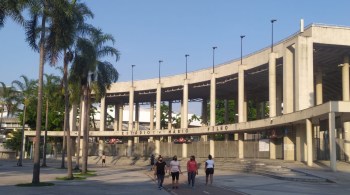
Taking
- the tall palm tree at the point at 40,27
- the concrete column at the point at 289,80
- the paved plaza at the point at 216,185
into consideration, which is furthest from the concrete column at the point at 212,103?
the tall palm tree at the point at 40,27

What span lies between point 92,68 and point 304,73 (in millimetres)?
19115

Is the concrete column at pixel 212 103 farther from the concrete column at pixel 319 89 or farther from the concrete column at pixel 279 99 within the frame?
the concrete column at pixel 319 89

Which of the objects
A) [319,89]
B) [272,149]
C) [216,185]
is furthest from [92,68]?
[319,89]

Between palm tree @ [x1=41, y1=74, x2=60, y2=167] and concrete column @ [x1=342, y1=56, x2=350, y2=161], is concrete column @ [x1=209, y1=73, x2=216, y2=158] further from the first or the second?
palm tree @ [x1=41, y1=74, x2=60, y2=167]

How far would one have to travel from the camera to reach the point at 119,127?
80938 millimetres

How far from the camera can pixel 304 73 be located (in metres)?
41.1

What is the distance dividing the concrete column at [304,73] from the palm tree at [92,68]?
15.9m

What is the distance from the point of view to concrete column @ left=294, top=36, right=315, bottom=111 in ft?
134

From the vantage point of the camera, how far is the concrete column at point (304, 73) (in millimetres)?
40938

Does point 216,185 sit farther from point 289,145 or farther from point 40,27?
point 289,145

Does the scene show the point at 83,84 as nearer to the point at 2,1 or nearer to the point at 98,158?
the point at 2,1

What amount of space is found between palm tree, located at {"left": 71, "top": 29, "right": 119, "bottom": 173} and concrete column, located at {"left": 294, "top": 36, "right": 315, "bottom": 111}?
52.2ft

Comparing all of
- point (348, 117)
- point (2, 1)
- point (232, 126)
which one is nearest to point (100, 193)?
point (2, 1)

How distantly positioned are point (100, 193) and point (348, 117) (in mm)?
25616
